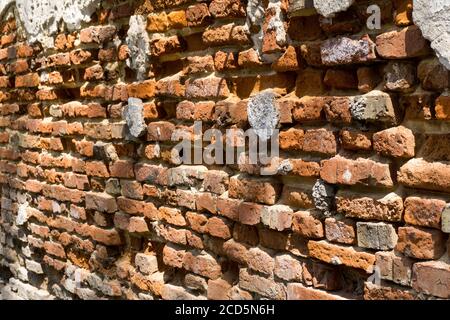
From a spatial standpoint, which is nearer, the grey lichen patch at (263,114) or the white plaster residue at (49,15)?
the grey lichen patch at (263,114)

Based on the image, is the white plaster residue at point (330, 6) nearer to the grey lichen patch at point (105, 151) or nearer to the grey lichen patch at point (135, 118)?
the grey lichen patch at point (135, 118)

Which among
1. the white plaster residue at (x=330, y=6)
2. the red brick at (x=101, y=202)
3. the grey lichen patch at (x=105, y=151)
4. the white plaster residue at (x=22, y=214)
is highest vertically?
the white plaster residue at (x=330, y=6)

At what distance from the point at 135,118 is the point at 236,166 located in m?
0.64

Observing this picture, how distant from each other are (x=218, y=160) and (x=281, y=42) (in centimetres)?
55

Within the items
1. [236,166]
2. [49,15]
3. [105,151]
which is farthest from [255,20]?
[49,15]

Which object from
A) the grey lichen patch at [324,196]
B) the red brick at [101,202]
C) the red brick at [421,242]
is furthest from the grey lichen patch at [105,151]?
the red brick at [421,242]

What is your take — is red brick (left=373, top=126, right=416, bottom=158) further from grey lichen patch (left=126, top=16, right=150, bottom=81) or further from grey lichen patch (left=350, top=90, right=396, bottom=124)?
grey lichen patch (left=126, top=16, right=150, bottom=81)

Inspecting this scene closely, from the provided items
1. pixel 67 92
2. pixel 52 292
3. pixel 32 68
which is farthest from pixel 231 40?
pixel 52 292

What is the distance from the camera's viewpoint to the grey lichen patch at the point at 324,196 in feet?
6.00

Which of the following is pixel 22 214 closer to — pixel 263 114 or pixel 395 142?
pixel 263 114

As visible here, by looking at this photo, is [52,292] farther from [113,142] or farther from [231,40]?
[231,40]

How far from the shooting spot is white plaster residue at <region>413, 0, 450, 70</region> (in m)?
1.46

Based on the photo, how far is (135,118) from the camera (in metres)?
2.59

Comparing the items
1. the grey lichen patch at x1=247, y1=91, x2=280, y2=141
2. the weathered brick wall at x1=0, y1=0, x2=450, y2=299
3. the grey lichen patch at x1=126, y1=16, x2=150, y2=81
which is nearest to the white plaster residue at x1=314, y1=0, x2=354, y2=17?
the weathered brick wall at x1=0, y1=0, x2=450, y2=299
